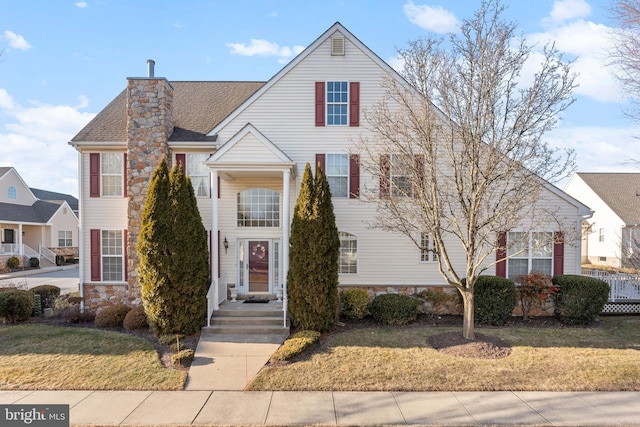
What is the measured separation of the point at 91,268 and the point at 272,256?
20.4 ft

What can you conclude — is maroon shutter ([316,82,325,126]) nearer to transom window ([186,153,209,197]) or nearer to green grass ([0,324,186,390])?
transom window ([186,153,209,197])

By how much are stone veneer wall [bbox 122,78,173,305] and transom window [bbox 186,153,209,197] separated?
919 mm

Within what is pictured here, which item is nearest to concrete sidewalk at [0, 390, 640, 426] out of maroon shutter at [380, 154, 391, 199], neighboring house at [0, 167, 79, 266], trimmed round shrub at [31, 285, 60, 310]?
maroon shutter at [380, 154, 391, 199]

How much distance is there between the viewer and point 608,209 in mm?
24969

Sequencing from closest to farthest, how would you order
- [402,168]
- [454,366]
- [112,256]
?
[454,366]
[402,168]
[112,256]

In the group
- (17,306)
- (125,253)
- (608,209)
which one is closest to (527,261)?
(125,253)

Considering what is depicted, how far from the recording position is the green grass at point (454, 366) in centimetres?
656

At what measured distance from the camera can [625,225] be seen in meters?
23.2

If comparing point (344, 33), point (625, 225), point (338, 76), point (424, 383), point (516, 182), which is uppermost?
point (344, 33)

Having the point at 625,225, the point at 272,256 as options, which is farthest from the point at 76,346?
the point at 625,225

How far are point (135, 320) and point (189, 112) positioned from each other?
776 centimetres

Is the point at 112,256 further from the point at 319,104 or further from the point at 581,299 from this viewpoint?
the point at 581,299

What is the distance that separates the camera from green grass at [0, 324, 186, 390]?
6.56 m

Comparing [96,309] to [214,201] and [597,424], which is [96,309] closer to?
[214,201]
